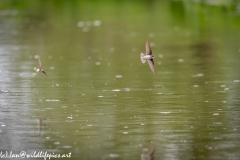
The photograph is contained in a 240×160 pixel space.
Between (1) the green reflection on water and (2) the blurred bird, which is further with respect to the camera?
(1) the green reflection on water

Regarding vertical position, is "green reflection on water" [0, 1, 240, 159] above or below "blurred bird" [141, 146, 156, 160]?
above

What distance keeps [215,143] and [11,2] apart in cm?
3886

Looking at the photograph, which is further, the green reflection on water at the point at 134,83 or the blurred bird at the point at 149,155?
the green reflection on water at the point at 134,83

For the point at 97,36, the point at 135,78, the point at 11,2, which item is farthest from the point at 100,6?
the point at 135,78

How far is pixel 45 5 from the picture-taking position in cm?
4659

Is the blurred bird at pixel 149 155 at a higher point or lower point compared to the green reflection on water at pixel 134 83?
lower

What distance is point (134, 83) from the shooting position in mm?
17328

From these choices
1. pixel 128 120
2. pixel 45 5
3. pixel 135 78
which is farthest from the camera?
pixel 45 5

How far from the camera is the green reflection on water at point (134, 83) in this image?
11289 millimetres

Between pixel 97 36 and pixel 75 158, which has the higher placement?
pixel 97 36

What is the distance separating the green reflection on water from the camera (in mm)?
11289

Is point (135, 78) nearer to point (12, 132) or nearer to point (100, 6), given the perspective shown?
point (12, 132)

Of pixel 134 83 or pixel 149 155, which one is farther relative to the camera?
pixel 134 83

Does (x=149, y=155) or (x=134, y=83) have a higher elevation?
(x=134, y=83)
